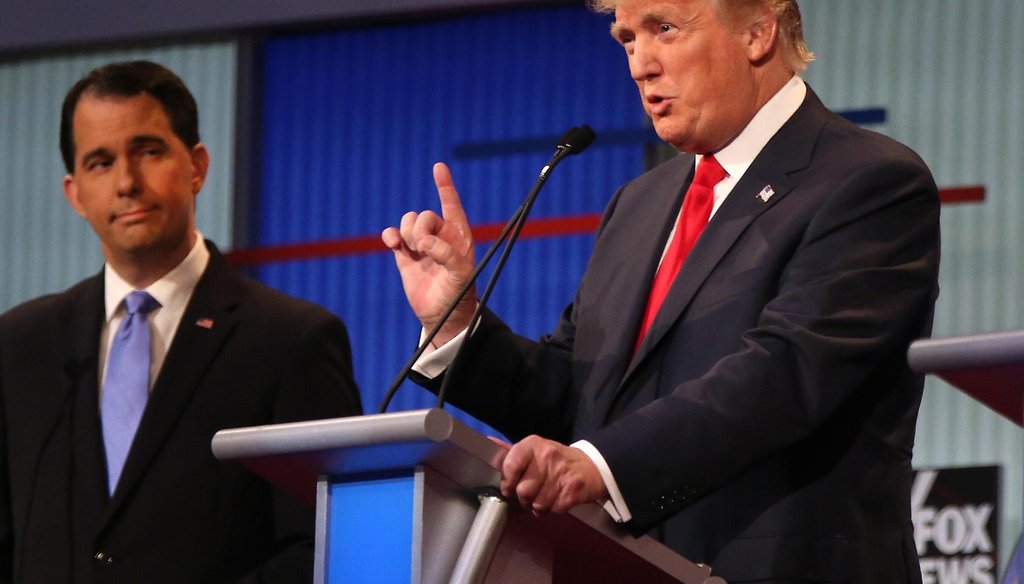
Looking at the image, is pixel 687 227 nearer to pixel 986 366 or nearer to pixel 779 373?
pixel 779 373

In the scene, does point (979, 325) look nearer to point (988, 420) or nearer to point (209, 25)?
point (988, 420)

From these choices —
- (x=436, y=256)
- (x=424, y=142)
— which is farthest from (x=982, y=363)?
(x=424, y=142)

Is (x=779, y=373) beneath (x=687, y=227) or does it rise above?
beneath

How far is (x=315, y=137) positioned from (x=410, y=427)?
13.4 feet

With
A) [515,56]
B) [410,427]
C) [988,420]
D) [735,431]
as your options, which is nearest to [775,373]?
[735,431]

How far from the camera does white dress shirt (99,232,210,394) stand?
10.3 feet

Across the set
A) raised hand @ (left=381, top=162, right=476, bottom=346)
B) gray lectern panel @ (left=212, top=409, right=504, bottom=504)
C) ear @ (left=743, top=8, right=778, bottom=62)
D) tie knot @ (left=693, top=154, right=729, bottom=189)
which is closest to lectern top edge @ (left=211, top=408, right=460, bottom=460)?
gray lectern panel @ (left=212, top=409, right=504, bottom=504)

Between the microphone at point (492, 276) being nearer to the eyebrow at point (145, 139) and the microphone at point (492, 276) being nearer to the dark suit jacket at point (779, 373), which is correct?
the dark suit jacket at point (779, 373)

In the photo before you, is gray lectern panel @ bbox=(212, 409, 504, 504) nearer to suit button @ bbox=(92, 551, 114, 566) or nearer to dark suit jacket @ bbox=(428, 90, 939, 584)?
dark suit jacket @ bbox=(428, 90, 939, 584)

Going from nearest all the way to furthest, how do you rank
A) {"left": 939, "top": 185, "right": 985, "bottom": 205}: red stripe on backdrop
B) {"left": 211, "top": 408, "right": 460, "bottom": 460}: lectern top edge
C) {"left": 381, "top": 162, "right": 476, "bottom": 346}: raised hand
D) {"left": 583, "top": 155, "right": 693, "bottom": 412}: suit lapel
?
{"left": 211, "top": 408, "right": 460, "bottom": 460}: lectern top edge, {"left": 381, "top": 162, "right": 476, "bottom": 346}: raised hand, {"left": 583, "top": 155, "right": 693, "bottom": 412}: suit lapel, {"left": 939, "top": 185, "right": 985, "bottom": 205}: red stripe on backdrop

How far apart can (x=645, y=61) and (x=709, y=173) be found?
19 centimetres

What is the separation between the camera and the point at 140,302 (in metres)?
3.17

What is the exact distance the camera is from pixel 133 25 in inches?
228

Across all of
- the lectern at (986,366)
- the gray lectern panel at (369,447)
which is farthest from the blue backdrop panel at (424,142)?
the lectern at (986,366)
